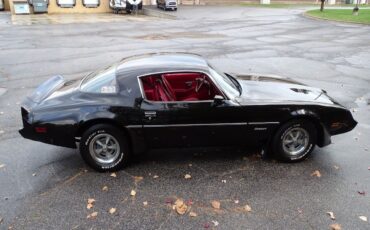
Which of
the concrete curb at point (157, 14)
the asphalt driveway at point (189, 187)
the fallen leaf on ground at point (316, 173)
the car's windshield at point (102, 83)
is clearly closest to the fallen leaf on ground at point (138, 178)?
the asphalt driveway at point (189, 187)

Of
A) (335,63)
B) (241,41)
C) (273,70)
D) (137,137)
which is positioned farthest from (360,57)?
(137,137)

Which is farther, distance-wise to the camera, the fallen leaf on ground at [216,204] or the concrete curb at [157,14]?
the concrete curb at [157,14]

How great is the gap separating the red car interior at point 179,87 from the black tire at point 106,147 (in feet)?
2.17

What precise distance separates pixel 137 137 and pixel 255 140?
5.34ft

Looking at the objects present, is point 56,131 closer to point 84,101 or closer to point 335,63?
point 84,101

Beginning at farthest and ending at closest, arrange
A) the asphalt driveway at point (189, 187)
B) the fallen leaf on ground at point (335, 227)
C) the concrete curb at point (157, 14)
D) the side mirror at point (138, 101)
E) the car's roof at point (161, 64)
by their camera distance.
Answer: the concrete curb at point (157, 14)
the car's roof at point (161, 64)
the side mirror at point (138, 101)
the asphalt driveway at point (189, 187)
the fallen leaf on ground at point (335, 227)

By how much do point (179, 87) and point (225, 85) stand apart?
2.40 ft

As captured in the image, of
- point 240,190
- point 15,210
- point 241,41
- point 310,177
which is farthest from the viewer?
point 241,41

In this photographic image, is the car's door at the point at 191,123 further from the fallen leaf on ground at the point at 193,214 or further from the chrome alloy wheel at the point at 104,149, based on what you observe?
the fallen leaf on ground at the point at 193,214

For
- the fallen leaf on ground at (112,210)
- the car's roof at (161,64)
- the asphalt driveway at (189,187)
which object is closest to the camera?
the asphalt driveway at (189,187)

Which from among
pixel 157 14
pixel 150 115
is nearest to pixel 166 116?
pixel 150 115

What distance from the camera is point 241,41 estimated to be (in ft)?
56.5

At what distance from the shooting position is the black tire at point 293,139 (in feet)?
16.8

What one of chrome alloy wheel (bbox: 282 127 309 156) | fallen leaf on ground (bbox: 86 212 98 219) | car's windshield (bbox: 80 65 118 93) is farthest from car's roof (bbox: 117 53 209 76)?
fallen leaf on ground (bbox: 86 212 98 219)
